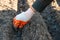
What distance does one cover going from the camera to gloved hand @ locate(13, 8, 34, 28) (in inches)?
101

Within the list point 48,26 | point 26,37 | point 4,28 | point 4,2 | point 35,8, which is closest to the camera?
point 35,8

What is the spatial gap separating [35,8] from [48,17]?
0.76m

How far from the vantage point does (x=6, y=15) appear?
3.08 m

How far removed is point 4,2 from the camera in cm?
339

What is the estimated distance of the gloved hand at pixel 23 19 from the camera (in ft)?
8.38

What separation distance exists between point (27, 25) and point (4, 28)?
0.78 ft

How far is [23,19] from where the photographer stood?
8.55 feet

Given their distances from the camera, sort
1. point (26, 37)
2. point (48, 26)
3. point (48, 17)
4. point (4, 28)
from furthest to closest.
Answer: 1. point (48, 17)
2. point (48, 26)
3. point (4, 28)
4. point (26, 37)

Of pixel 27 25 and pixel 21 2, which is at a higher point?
pixel 21 2

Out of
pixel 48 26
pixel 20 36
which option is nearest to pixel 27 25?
pixel 20 36

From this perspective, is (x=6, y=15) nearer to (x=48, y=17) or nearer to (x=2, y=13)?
(x=2, y=13)

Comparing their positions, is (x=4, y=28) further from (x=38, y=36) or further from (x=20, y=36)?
(x=38, y=36)

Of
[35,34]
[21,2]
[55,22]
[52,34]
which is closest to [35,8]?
[35,34]

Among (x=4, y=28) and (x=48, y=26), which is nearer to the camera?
(x=4, y=28)
